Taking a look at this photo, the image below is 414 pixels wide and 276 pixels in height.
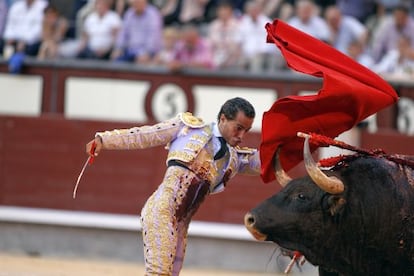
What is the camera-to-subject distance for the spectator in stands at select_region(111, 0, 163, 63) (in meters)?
10.4

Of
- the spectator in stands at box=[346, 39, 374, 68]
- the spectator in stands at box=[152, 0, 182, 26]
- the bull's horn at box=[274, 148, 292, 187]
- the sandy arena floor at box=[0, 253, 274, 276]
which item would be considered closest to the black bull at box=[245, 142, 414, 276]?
the bull's horn at box=[274, 148, 292, 187]

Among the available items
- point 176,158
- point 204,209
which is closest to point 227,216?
point 204,209

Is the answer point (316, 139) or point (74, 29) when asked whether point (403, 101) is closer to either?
point (74, 29)

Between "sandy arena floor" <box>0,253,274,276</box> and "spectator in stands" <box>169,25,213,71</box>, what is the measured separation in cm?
177

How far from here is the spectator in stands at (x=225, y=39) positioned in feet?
33.4

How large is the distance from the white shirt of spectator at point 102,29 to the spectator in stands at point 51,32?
244mm

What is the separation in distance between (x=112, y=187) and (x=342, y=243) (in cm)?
557

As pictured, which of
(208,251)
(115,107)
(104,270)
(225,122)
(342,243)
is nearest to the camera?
(342,243)

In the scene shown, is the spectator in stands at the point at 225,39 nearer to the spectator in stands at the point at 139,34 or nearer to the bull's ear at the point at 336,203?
the spectator in stands at the point at 139,34

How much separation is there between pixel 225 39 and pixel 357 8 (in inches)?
50.2

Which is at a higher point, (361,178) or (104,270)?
(361,178)

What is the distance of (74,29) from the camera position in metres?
10.8

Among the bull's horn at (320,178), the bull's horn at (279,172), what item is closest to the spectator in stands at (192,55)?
the bull's horn at (279,172)

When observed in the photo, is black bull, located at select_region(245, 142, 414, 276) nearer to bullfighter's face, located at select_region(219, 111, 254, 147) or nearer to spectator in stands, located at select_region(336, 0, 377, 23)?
bullfighter's face, located at select_region(219, 111, 254, 147)
